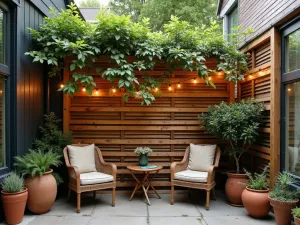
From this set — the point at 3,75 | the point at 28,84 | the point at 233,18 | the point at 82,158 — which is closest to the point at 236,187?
the point at 82,158

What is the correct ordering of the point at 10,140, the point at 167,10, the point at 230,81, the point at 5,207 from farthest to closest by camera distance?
the point at 167,10, the point at 230,81, the point at 10,140, the point at 5,207

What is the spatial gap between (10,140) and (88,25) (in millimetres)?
2245

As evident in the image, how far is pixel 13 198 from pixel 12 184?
17cm

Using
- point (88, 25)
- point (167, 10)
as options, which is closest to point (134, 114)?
point (88, 25)

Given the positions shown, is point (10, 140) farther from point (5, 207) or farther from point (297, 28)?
point (297, 28)

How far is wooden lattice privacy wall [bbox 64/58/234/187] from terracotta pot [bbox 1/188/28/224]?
5.60ft

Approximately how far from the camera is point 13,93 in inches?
149

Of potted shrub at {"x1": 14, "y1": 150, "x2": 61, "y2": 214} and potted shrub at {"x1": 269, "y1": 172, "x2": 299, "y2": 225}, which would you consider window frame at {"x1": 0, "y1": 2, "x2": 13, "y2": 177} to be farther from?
potted shrub at {"x1": 269, "y1": 172, "x2": 299, "y2": 225}

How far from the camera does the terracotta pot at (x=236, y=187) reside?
419 centimetres

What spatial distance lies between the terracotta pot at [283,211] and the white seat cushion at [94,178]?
2.36 m

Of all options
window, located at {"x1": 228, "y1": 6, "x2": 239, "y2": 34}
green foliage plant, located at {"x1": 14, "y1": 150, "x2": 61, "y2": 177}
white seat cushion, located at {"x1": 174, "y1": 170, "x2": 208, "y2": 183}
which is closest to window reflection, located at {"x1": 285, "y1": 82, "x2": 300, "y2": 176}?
white seat cushion, located at {"x1": 174, "y1": 170, "x2": 208, "y2": 183}

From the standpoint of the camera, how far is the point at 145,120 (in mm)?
5055

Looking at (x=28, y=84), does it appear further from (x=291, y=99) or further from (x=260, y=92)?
(x=291, y=99)

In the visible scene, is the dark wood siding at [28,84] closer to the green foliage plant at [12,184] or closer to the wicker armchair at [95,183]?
the green foliage plant at [12,184]
